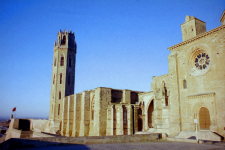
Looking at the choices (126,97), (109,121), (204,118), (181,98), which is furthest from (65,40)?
(204,118)

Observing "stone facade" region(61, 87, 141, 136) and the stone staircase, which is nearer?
the stone staircase

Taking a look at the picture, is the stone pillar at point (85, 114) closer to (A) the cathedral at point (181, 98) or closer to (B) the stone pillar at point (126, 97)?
(A) the cathedral at point (181, 98)

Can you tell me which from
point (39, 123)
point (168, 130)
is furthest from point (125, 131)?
point (39, 123)

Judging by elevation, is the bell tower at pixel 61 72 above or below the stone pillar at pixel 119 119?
above

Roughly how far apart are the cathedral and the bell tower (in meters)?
8.75

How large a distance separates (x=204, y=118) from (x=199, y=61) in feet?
17.6

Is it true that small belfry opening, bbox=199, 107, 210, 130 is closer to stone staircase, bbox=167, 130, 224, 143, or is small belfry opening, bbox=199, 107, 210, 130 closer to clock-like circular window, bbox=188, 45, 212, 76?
stone staircase, bbox=167, 130, 224, 143

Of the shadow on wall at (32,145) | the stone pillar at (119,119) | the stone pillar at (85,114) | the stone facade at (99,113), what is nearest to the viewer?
the shadow on wall at (32,145)

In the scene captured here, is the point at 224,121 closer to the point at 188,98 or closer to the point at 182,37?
the point at 188,98

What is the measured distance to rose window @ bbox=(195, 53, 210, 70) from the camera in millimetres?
17531

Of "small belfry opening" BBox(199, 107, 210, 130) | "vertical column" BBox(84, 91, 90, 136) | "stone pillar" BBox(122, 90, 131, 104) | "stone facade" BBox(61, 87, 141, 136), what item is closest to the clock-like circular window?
"small belfry opening" BBox(199, 107, 210, 130)

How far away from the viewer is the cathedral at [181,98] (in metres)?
16.3

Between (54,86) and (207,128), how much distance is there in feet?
112

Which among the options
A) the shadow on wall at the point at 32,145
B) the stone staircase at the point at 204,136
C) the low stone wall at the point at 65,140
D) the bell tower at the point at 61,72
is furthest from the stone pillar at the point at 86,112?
the shadow on wall at the point at 32,145
